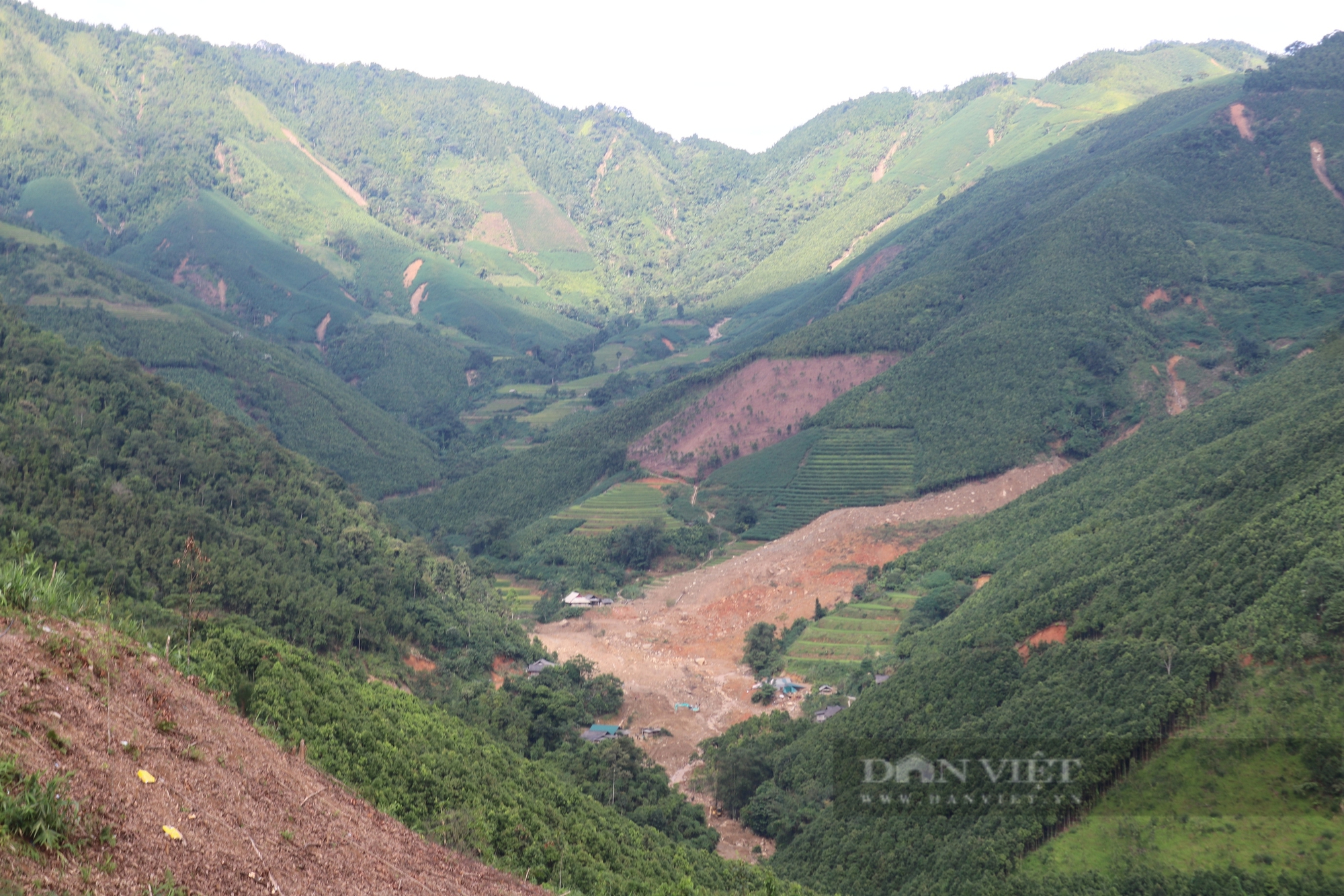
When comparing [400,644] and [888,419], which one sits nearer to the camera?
[400,644]

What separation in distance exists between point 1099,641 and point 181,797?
27.3 meters

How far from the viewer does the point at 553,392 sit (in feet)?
383

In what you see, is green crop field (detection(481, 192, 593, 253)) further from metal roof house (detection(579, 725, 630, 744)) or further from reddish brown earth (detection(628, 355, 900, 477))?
metal roof house (detection(579, 725, 630, 744))

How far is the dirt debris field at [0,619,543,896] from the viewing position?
934 cm

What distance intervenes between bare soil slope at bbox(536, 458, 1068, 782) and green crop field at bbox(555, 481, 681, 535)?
320 inches

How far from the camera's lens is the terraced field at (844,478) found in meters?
65.6

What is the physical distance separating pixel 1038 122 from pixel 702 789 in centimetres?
13840

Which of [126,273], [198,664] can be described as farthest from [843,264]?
[198,664]

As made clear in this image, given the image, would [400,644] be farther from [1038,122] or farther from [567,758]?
[1038,122]

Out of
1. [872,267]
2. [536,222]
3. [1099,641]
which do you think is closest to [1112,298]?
[872,267]

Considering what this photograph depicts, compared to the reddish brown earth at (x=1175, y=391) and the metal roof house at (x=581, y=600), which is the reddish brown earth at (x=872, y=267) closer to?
the reddish brown earth at (x=1175, y=391)

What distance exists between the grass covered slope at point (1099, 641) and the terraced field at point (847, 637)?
1.76 meters

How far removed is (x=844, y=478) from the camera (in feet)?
225

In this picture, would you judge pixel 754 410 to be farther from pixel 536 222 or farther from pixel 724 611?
pixel 536 222
